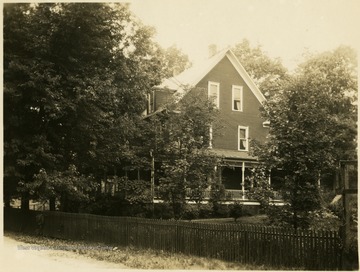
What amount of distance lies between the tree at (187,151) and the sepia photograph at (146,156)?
5cm

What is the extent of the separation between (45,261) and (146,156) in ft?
31.2

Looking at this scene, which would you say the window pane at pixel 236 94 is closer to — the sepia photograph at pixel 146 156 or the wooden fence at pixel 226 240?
the sepia photograph at pixel 146 156

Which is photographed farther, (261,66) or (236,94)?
(261,66)

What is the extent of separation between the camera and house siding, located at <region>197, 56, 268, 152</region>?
27.0 m

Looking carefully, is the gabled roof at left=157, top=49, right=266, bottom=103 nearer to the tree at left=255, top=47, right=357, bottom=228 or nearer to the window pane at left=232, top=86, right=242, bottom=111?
the window pane at left=232, top=86, right=242, bottom=111

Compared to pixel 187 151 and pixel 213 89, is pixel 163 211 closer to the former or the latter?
pixel 187 151

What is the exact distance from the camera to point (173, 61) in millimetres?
40656

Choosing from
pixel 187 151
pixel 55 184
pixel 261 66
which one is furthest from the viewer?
pixel 261 66

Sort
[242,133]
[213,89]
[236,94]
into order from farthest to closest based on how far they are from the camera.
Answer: [242,133] < [236,94] < [213,89]

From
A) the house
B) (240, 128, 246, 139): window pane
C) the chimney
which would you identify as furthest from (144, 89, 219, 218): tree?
the chimney

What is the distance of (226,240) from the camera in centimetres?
1171

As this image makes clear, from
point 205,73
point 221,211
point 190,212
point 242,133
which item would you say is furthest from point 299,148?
point 242,133

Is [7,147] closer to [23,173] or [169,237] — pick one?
[23,173]

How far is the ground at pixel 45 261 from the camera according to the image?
34.9ft
